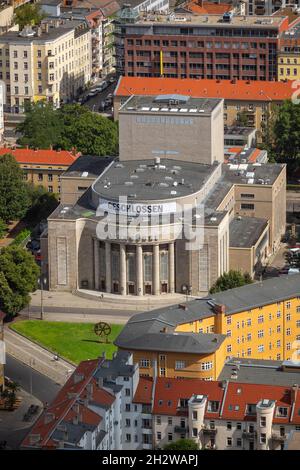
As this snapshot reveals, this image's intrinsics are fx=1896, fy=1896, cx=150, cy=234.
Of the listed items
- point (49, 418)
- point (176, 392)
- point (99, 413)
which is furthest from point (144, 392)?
point (49, 418)

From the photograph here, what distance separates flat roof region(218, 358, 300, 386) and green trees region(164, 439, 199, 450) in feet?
33.0

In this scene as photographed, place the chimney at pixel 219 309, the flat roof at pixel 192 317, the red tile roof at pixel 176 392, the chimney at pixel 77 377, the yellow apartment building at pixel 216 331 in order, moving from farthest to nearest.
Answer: the chimney at pixel 219 309 < the flat roof at pixel 192 317 < the yellow apartment building at pixel 216 331 < the chimney at pixel 77 377 < the red tile roof at pixel 176 392

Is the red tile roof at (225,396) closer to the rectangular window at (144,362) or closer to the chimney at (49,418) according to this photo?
the rectangular window at (144,362)

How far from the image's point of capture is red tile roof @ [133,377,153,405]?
166 meters

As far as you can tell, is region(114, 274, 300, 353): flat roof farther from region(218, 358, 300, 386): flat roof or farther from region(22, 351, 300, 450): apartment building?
region(22, 351, 300, 450): apartment building

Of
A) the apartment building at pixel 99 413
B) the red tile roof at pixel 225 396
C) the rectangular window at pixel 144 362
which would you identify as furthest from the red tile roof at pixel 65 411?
the red tile roof at pixel 225 396

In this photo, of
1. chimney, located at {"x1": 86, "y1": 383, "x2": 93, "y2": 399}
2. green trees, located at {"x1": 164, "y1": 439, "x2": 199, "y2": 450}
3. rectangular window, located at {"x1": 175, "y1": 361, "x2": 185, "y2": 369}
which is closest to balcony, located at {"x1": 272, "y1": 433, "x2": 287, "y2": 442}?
green trees, located at {"x1": 164, "y1": 439, "x2": 199, "y2": 450}

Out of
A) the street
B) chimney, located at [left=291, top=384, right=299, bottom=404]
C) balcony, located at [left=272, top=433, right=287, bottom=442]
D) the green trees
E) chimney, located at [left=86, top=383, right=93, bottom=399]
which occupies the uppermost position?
chimney, located at [left=86, top=383, right=93, bottom=399]

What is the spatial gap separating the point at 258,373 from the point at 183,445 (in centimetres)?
1420

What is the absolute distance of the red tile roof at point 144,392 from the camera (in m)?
166

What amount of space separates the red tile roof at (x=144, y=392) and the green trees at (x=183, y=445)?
254 inches

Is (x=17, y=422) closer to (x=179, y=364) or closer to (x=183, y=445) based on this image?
(x=179, y=364)
